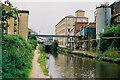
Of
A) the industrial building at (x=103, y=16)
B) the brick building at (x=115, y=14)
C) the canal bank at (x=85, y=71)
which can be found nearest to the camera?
the canal bank at (x=85, y=71)

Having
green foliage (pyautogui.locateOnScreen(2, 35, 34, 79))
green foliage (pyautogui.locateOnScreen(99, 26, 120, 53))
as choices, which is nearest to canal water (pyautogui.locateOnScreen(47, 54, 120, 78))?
green foliage (pyautogui.locateOnScreen(2, 35, 34, 79))

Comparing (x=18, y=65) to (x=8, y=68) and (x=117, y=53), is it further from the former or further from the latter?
(x=117, y=53)

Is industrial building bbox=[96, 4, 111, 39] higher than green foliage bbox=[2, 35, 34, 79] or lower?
higher

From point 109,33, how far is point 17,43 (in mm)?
15001

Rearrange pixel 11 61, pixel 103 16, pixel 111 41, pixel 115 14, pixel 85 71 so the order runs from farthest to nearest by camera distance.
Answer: pixel 115 14
pixel 103 16
pixel 111 41
pixel 85 71
pixel 11 61

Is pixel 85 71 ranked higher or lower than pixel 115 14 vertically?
lower

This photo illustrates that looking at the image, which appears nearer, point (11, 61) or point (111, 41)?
point (11, 61)

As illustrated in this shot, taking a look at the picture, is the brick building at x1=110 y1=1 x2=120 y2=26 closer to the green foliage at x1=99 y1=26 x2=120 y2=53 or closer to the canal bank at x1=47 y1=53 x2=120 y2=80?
the green foliage at x1=99 y1=26 x2=120 y2=53

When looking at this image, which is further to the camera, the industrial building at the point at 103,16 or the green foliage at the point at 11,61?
the industrial building at the point at 103,16

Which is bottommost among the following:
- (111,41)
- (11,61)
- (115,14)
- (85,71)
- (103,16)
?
(85,71)

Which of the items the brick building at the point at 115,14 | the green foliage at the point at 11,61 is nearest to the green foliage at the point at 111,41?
the brick building at the point at 115,14

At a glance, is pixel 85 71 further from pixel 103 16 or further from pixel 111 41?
pixel 103 16

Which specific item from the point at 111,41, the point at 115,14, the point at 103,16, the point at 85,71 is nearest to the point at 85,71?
the point at 85,71

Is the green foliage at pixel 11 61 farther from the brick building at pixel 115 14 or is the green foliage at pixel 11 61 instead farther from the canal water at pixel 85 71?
the brick building at pixel 115 14
